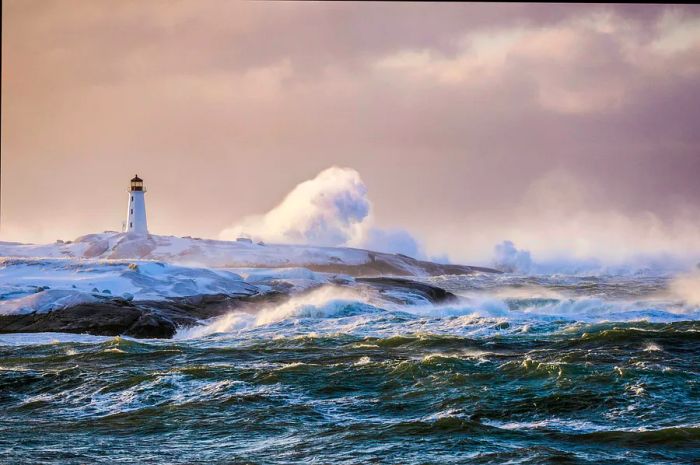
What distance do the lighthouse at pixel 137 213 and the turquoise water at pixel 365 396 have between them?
4345 cm

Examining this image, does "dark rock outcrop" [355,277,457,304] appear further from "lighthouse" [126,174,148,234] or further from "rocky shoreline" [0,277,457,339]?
"lighthouse" [126,174,148,234]

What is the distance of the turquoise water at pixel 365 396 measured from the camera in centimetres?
1248

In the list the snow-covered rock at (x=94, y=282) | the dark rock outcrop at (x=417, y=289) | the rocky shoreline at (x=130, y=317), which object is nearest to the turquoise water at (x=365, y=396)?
the rocky shoreline at (x=130, y=317)

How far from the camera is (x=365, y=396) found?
16828 millimetres

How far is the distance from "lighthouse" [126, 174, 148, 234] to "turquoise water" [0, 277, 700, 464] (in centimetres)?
4345

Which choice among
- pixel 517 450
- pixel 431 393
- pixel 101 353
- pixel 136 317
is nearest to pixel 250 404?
pixel 431 393

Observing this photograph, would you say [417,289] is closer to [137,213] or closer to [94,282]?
[94,282]

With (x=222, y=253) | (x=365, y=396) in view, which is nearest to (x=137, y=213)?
(x=222, y=253)

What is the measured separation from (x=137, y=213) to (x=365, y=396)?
58.5 metres

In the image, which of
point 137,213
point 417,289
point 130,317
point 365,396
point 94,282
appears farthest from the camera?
point 137,213

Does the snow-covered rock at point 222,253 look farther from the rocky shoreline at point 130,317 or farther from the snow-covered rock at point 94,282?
the rocky shoreline at point 130,317

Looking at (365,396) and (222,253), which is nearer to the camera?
(365,396)

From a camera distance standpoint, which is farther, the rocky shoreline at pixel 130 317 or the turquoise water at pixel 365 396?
the rocky shoreline at pixel 130 317

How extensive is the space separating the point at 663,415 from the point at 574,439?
248 centimetres
